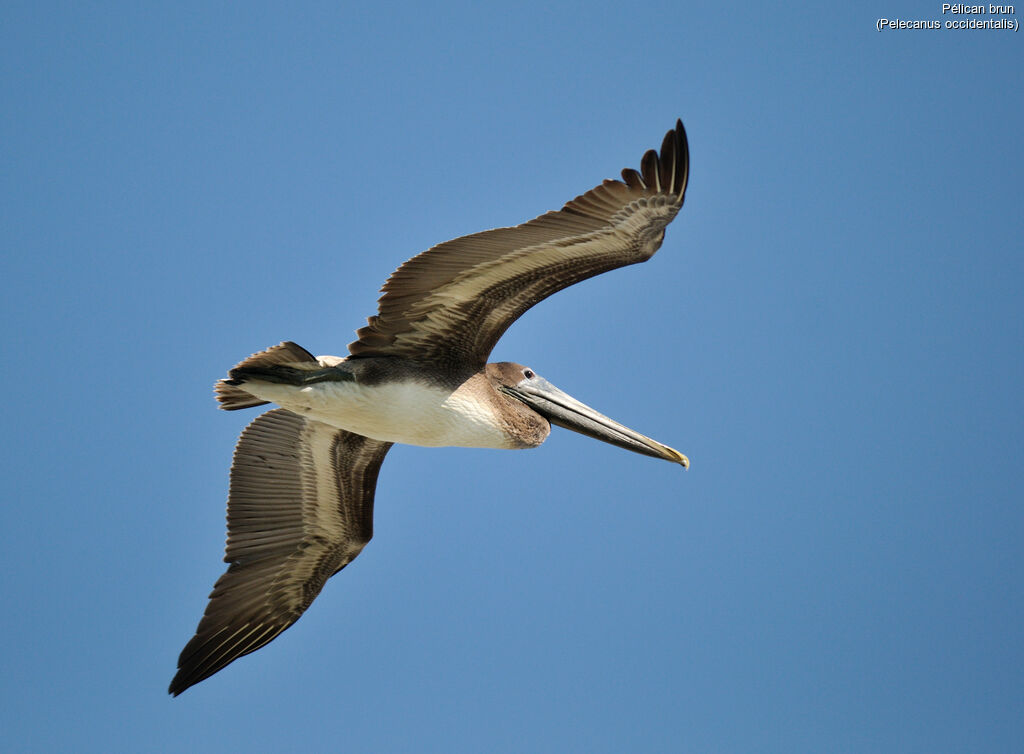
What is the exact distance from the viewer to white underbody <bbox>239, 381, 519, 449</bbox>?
361 inches

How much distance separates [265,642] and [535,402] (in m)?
3.28

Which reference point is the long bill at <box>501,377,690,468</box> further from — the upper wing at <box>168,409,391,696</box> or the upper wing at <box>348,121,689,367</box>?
the upper wing at <box>168,409,391,696</box>

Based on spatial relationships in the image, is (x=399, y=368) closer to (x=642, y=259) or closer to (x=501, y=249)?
(x=501, y=249)

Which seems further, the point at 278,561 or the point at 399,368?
the point at 278,561

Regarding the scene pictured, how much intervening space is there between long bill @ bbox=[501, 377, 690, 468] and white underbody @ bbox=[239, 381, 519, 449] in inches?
21.6

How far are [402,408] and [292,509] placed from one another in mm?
2275

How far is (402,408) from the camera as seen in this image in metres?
9.21

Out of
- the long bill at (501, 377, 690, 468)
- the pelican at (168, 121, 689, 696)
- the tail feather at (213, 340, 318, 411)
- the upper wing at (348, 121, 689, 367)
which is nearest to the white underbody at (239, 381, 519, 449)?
the pelican at (168, 121, 689, 696)

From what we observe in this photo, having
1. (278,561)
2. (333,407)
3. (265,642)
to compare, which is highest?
(333,407)

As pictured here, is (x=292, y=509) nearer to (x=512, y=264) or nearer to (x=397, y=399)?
(x=397, y=399)

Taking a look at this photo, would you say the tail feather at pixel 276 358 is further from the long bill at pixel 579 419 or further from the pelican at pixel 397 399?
the long bill at pixel 579 419

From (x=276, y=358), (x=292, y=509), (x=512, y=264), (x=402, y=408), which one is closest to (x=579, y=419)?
(x=402, y=408)

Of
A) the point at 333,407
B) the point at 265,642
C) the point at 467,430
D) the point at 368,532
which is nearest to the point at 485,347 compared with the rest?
the point at 467,430

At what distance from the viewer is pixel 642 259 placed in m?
8.51
